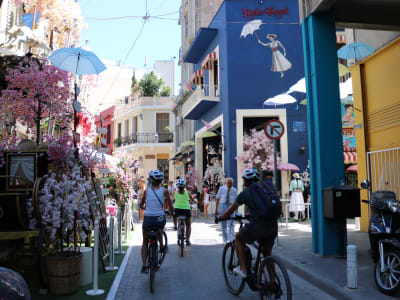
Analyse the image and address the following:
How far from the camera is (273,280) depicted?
4.59m

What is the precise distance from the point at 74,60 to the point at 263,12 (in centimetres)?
1517

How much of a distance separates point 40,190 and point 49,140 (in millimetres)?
2680

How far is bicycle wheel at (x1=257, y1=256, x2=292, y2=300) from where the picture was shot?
4.39 m

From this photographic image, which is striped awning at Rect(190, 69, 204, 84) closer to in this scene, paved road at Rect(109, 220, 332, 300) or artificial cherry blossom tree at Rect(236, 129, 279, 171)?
artificial cherry blossom tree at Rect(236, 129, 279, 171)

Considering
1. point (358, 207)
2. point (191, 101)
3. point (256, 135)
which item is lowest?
point (358, 207)

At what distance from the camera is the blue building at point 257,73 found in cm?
1969

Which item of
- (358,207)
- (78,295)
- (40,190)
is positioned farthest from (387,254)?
(40,190)

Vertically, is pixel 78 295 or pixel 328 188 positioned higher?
pixel 328 188

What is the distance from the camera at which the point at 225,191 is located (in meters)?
9.95

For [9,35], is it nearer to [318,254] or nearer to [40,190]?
[40,190]

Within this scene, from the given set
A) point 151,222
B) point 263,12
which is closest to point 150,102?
point 263,12

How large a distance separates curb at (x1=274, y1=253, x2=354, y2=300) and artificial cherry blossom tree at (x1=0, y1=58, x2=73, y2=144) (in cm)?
589

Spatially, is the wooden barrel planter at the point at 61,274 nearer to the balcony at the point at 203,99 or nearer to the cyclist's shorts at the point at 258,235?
the cyclist's shorts at the point at 258,235

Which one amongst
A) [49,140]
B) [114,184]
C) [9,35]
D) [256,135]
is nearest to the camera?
[49,140]
